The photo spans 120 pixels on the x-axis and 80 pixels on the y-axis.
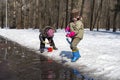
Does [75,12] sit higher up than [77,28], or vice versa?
[75,12]

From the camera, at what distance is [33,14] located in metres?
84.2

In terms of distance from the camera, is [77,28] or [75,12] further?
[77,28]

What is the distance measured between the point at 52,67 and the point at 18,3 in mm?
73334

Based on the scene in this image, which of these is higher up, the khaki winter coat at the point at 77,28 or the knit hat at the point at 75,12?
the knit hat at the point at 75,12

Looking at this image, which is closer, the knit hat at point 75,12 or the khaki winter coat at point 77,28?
the knit hat at point 75,12

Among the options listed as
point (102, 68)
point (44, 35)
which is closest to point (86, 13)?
point (44, 35)

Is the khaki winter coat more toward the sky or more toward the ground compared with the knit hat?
more toward the ground

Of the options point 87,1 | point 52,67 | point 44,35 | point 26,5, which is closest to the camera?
point 52,67

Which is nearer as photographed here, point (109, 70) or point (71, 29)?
point (109, 70)

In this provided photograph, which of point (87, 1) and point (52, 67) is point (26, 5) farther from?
point (52, 67)

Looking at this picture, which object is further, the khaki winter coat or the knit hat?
the khaki winter coat

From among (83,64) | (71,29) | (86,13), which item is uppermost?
(71,29)

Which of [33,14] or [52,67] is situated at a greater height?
[52,67]

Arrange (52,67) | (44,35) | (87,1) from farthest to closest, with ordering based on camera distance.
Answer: (87,1)
(44,35)
(52,67)
